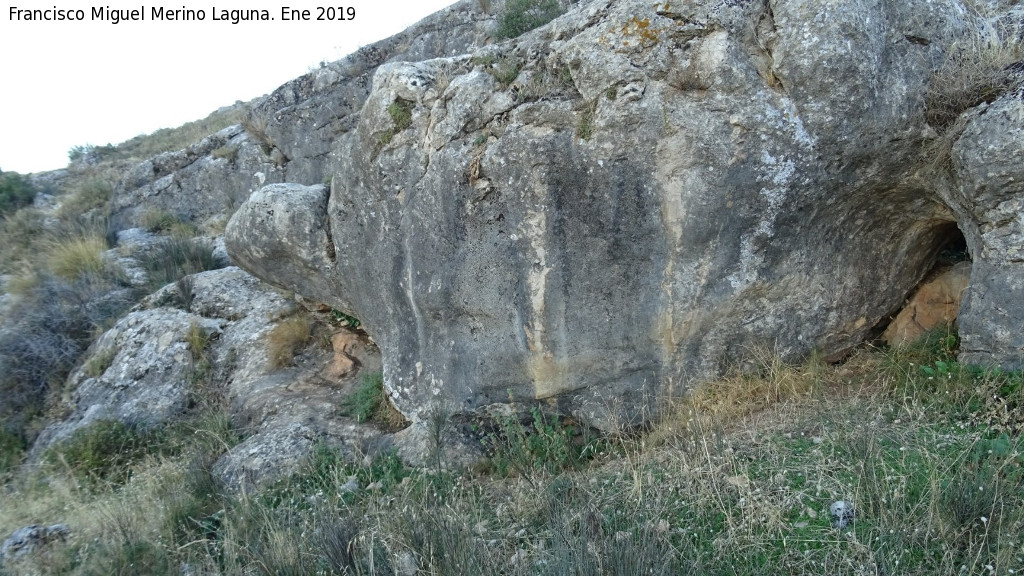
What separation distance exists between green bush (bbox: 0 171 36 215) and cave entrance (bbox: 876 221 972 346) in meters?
18.1

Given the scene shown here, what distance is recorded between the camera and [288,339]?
717cm

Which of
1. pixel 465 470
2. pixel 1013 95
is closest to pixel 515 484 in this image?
pixel 465 470

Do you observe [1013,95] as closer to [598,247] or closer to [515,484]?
[598,247]

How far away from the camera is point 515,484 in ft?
14.4

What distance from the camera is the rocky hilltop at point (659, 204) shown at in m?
4.06

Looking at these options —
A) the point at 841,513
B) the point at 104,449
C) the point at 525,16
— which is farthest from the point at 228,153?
the point at 841,513

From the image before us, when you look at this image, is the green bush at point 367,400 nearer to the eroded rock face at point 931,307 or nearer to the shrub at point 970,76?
the eroded rock face at point 931,307

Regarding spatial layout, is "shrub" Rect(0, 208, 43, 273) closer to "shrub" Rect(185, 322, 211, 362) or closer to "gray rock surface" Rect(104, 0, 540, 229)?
"gray rock surface" Rect(104, 0, 540, 229)

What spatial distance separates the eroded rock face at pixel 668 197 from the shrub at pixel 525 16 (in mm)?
4453

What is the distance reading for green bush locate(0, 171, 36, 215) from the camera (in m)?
16.0

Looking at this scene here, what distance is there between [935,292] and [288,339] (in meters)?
5.94


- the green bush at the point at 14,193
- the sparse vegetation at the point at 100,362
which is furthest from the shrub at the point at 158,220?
the green bush at the point at 14,193

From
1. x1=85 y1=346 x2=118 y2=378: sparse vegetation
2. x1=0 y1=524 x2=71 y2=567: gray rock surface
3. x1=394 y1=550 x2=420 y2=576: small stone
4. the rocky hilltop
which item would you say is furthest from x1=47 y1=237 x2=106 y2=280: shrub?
x1=394 y1=550 x2=420 y2=576: small stone

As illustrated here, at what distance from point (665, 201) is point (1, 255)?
12.8 metres
